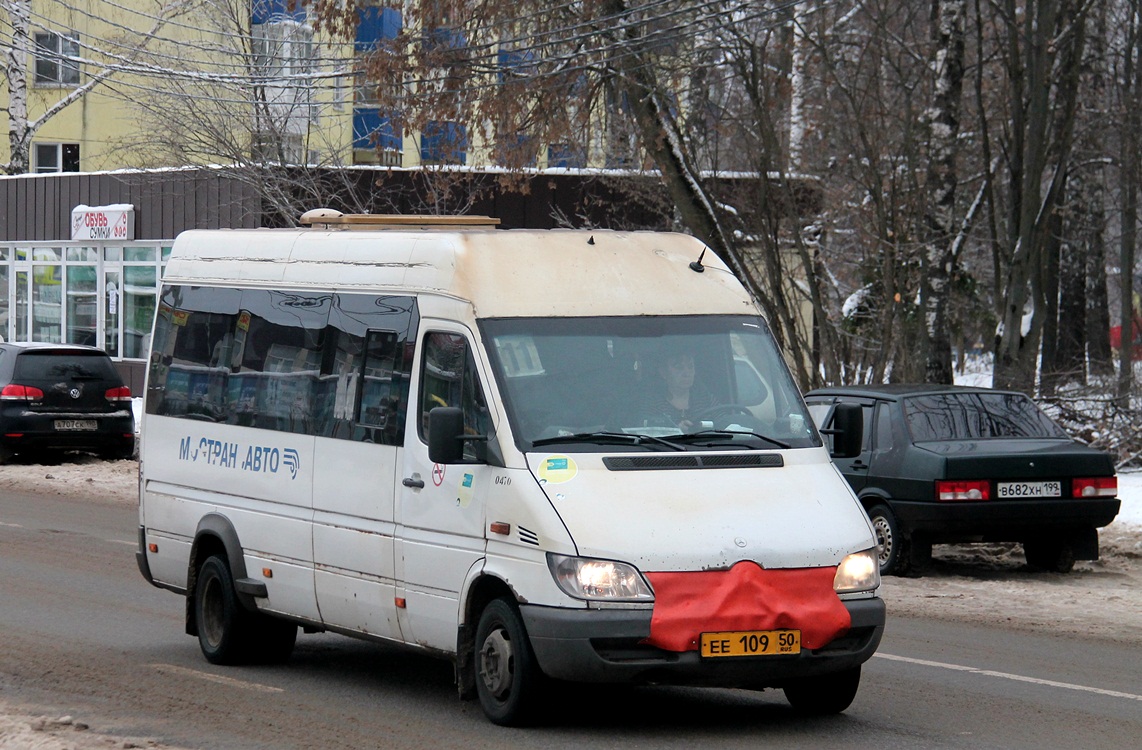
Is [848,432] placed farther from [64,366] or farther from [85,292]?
[85,292]

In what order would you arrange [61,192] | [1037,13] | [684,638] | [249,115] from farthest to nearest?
1. [61,192]
2. [249,115]
3. [1037,13]
4. [684,638]

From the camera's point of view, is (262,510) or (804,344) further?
(804,344)

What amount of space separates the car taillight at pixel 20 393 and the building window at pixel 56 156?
3264 centimetres

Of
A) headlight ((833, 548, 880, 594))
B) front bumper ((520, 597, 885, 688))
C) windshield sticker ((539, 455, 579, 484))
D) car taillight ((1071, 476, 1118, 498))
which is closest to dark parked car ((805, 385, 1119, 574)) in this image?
car taillight ((1071, 476, 1118, 498))

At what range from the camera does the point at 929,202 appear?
21469 mm

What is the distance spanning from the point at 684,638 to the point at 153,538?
4.48m

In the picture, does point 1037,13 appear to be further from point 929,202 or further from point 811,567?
point 811,567

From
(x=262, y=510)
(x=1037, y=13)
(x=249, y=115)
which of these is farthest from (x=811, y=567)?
(x=249, y=115)

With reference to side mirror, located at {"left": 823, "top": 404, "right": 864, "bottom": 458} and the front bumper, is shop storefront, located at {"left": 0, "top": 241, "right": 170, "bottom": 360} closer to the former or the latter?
side mirror, located at {"left": 823, "top": 404, "right": 864, "bottom": 458}

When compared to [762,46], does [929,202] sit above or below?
below

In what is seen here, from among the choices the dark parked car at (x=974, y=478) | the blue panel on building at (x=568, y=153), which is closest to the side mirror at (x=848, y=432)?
the dark parked car at (x=974, y=478)

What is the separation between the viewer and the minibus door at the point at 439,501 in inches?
306

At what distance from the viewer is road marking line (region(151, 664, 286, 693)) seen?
9.02 metres

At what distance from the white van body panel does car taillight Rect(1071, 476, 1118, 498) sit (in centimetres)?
656
